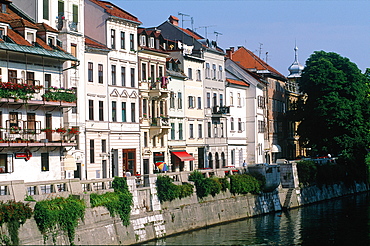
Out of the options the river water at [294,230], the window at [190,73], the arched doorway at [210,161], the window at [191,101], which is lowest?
the river water at [294,230]

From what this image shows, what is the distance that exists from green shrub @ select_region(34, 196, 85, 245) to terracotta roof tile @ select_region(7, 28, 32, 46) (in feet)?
50.4

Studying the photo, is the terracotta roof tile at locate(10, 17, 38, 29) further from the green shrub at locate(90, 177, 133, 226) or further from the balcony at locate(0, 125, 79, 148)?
the green shrub at locate(90, 177, 133, 226)

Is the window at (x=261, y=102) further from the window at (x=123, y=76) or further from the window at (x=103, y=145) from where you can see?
the window at (x=103, y=145)

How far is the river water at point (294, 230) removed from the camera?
4675cm

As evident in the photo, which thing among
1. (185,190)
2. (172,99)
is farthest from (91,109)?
(172,99)

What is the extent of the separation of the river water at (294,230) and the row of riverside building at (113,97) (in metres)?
11.8

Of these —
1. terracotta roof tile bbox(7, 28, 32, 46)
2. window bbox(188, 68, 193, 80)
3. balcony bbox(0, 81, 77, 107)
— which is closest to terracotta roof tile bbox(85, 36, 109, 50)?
balcony bbox(0, 81, 77, 107)

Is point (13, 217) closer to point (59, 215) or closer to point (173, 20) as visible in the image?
point (59, 215)

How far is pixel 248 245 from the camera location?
4509 centimetres

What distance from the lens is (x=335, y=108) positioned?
90.4 meters

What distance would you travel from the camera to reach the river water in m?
46.8

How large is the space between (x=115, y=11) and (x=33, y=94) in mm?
17784

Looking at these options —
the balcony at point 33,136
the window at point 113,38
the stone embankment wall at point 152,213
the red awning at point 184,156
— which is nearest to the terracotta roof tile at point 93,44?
the window at point 113,38

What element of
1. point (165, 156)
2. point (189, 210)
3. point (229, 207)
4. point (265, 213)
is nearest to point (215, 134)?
point (165, 156)
